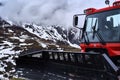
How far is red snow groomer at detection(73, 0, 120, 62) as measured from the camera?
10.5 metres

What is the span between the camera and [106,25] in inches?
436

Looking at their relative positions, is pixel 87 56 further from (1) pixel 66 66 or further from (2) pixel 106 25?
(2) pixel 106 25

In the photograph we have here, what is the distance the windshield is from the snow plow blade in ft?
5.57

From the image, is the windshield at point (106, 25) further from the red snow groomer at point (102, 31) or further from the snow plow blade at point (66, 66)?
the snow plow blade at point (66, 66)

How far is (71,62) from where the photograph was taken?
9414mm

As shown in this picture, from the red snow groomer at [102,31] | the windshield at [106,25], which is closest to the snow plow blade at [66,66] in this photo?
the red snow groomer at [102,31]

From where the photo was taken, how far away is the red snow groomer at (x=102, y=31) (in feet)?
34.3

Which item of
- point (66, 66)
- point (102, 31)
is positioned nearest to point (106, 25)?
point (102, 31)

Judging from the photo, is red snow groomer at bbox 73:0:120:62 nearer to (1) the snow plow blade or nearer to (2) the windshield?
(2) the windshield

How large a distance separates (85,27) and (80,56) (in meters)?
3.67

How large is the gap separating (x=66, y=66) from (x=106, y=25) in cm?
237

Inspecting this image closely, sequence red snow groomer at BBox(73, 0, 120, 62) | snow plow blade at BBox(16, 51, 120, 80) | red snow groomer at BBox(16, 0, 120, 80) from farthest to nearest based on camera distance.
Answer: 1. red snow groomer at BBox(73, 0, 120, 62)
2. red snow groomer at BBox(16, 0, 120, 80)
3. snow plow blade at BBox(16, 51, 120, 80)

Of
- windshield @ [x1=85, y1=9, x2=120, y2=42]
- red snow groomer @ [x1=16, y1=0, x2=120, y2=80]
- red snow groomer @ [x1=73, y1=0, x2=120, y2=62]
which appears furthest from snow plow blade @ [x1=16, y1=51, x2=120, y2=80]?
windshield @ [x1=85, y1=9, x2=120, y2=42]

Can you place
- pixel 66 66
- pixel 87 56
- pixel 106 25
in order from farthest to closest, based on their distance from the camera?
pixel 106 25 → pixel 66 66 → pixel 87 56
